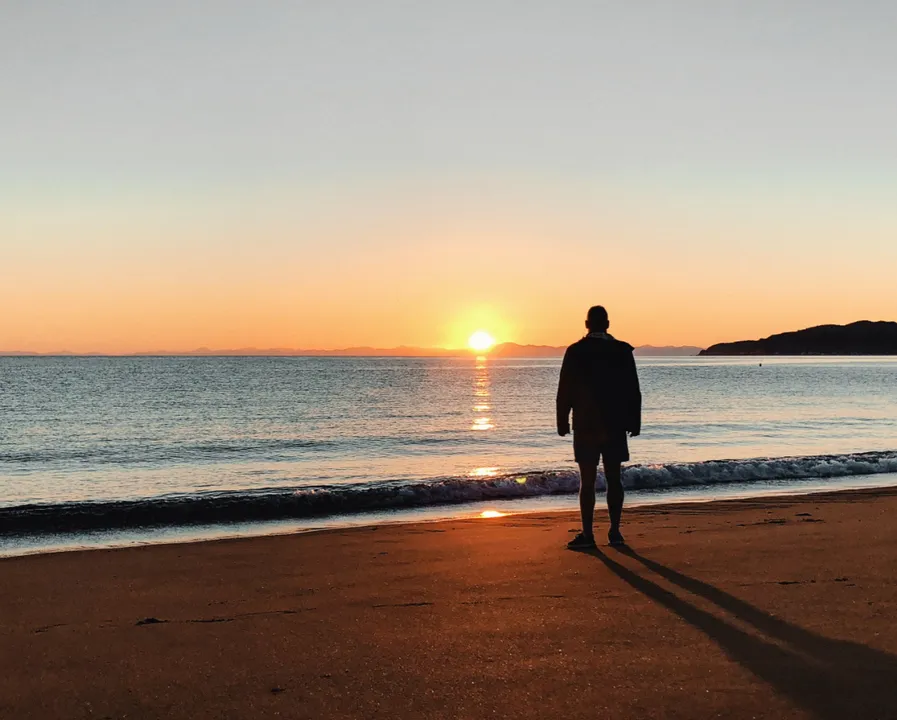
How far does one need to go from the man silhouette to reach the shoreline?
358cm

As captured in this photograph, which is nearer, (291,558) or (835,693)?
(835,693)

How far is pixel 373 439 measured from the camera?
95.6 ft

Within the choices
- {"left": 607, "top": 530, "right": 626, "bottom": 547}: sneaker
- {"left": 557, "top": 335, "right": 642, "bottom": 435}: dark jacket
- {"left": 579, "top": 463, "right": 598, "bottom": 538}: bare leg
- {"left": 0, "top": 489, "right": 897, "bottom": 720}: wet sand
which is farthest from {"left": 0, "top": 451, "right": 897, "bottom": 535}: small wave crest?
{"left": 557, "top": 335, "right": 642, "bottom": 435}: dark jacket

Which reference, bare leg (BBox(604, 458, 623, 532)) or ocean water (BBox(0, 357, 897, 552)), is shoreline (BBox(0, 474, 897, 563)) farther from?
bare leg (BBox(604, 458, 623, 532))

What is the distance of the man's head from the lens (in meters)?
7.98

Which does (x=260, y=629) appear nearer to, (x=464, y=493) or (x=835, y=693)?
(x=835, y=693)

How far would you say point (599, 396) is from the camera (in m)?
7.89

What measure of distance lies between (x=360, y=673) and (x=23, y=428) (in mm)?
35388

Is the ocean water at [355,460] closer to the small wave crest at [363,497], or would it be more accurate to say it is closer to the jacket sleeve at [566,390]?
the small wave crest at [363,497]

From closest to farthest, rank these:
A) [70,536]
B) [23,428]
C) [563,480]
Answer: [70,536]
[563,480]
[23,428]

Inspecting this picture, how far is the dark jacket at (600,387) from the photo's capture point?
7.91m

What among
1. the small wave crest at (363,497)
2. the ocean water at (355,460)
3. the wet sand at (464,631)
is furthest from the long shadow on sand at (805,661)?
the small wave crest at (363,497)

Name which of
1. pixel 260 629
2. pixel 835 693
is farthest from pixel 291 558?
pixel 835 693

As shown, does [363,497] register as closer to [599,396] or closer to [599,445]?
[599,445]
